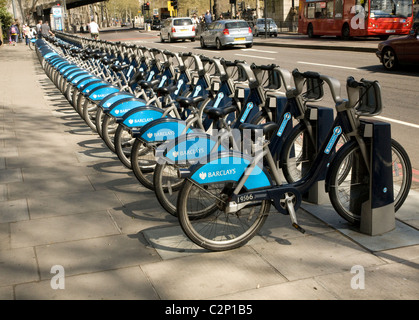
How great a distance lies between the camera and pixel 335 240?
3.90 metres

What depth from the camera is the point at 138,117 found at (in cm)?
537

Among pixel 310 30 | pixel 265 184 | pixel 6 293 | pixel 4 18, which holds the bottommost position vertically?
pixel 6 293

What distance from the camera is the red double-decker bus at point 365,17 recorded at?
24.8m

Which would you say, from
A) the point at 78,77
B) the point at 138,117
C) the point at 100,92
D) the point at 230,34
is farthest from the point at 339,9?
the point at 138,117

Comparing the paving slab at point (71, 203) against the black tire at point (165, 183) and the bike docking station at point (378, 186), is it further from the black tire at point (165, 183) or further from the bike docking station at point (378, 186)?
the bike docking station at point (378, 186)

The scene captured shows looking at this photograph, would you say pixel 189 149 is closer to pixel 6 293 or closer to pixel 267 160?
pixel 267 160

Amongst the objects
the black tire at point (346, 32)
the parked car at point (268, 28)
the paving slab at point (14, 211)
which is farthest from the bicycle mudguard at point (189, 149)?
the parked car at point (268, 28)

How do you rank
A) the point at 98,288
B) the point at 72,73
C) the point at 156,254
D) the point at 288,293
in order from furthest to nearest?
the point at 72,73, the point at 156,254, the point at 98,288, the point at 288,293

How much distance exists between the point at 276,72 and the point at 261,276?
231cm

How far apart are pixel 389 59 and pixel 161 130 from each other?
456 inches

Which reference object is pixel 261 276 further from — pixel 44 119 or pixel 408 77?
pixel 408 77

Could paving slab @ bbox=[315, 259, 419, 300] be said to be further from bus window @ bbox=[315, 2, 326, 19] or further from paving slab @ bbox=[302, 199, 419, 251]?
bus window @ bbox=[315, 2, 326, 19]

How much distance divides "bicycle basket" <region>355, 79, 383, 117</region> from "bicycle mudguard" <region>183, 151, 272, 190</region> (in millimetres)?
939
